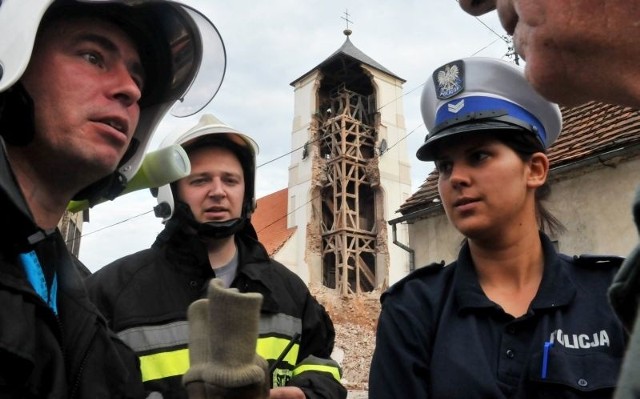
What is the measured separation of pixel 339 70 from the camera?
31.8 meters

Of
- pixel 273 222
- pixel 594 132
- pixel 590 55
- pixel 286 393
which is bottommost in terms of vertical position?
pixel 286 393

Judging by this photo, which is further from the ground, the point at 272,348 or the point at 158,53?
the point at 158,53

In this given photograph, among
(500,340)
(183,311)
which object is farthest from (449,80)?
(183,311)

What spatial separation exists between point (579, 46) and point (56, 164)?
1491 millimetres

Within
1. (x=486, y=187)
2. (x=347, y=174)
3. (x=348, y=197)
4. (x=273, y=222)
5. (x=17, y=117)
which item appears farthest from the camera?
(x=273, y=222)

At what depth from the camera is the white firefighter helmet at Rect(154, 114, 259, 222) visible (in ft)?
10.5

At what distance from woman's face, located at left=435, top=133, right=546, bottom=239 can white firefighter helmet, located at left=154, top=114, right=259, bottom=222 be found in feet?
5.18

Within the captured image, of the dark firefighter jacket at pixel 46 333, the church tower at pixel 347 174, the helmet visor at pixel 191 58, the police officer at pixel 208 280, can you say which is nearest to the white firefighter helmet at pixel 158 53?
the helmet visor at pixel 191 58

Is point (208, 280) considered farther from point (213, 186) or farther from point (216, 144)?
point (216, 144)

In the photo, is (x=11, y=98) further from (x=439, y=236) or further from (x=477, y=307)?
(x=439, y=236)

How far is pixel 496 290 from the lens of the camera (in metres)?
2.01

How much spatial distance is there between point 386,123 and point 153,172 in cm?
2996

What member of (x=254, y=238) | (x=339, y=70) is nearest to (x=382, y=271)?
(x=339, y=70)

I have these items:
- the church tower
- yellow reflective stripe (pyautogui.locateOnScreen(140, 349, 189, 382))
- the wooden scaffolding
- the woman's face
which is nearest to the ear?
the woman's face
